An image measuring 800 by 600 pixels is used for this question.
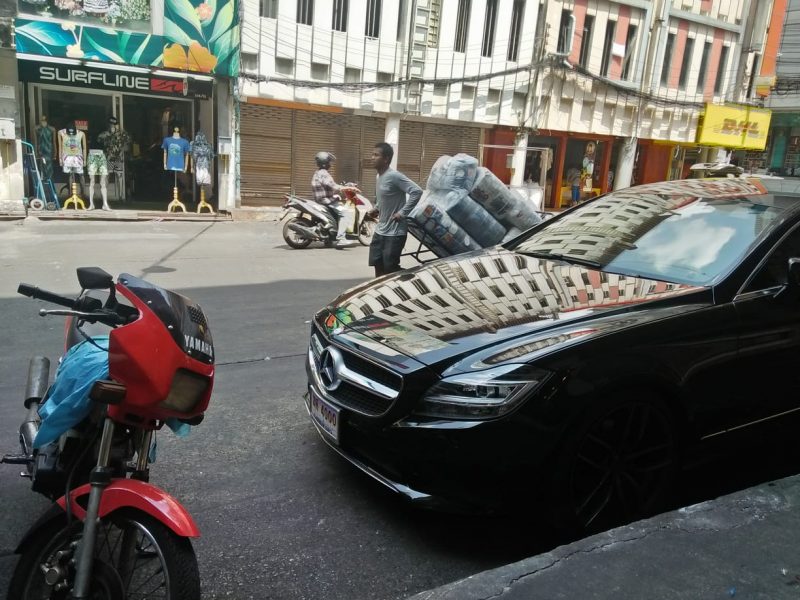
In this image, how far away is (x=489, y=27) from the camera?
18.8m

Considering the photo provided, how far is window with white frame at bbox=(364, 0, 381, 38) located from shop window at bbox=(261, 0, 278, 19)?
2.46m

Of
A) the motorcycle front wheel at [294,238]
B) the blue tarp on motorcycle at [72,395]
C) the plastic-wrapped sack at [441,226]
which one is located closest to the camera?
the blue tarp on motorcycle at [72,395]

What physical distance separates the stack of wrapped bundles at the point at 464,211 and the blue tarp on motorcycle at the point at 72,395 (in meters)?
4.23

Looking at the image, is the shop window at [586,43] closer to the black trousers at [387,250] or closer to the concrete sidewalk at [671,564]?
the black trousers at [387,250]

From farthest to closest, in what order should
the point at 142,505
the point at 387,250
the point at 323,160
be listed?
the point at 323,160 < the point at 387,250 < the point at 142,505

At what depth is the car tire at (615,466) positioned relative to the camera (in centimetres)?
283

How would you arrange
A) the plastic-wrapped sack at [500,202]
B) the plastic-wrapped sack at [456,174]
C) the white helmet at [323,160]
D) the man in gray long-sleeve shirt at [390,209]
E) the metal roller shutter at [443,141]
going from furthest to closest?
1. the metal roller shutter at [443,141]
2. the white helmet at [323,160]
3. the man in gray long-sleeve shirt at [390,209]
4. the plastic-wrapped sack at [500,202]
5. the plastic-wrapped sack at [456,174]

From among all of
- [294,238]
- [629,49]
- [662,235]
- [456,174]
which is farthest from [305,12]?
[662,235]

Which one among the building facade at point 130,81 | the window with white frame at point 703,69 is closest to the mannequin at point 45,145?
the building facade at point 130,81

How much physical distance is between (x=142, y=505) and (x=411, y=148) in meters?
17.8

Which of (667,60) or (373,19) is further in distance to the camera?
(667,60)

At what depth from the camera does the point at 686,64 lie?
23406 millimetres

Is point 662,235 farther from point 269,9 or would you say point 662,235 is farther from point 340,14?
point 340,14

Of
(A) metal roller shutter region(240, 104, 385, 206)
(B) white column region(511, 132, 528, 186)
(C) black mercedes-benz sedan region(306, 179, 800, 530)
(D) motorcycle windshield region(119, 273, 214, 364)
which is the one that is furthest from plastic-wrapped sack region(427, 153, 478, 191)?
(B) white column region(511, 132, 528, 186)
